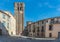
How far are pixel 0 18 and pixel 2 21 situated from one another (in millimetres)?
1112

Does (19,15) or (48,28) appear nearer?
(48,28)

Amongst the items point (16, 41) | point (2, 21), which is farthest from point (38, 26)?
point (16, 41)

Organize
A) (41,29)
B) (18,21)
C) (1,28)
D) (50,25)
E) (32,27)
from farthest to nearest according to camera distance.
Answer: (18,21), (32,27), (41,29), (50,25), (1,28)

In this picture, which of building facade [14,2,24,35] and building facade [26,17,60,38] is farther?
building facade [14,2,24,35]

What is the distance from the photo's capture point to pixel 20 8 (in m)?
96.9

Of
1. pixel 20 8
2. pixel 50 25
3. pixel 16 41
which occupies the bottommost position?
pixel 16 41

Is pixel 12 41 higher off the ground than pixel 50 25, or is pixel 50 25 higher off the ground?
pixel 50 25

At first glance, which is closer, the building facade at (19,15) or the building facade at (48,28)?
the building facade at (48,28)

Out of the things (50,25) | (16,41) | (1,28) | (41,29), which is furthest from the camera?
(41,29)

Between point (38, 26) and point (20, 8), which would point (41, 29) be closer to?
point (38, 26)

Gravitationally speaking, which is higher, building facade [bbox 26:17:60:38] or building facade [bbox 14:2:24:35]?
building facade [bbox 14:2:24:35]

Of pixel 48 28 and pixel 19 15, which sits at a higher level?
pixel 19 15

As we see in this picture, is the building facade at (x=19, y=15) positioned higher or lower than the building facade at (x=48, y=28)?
higher

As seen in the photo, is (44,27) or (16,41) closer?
(16,41)
